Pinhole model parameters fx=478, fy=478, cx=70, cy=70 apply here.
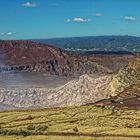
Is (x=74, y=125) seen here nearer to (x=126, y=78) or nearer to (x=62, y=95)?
(x=126, y=78)

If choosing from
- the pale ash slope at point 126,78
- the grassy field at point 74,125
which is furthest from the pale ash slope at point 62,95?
the grassy field at point 74,125

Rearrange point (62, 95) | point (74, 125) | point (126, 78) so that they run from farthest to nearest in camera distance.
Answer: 1. point (62, 95)
2. point (126, 78)
3. point (74, 125)

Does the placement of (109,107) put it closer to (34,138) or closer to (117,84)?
(34,138)

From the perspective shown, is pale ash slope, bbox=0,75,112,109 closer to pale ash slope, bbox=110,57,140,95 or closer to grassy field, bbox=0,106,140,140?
pale ash slope, bbox=110,57,140,95

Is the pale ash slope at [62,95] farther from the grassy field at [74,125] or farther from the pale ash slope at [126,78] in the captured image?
the grassy field at [74,125]

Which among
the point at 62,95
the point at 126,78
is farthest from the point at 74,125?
the point at 62,95

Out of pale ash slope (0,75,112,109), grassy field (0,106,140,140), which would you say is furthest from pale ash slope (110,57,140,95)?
grassy field (0,106,140,140)
